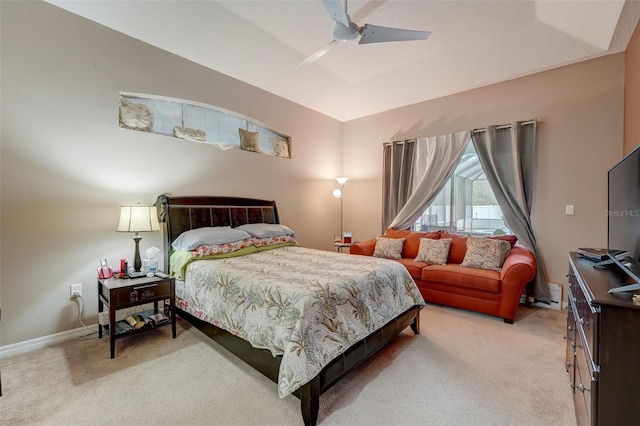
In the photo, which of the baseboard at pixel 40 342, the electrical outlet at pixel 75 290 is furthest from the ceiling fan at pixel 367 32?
the baseboard at pixel 40 342

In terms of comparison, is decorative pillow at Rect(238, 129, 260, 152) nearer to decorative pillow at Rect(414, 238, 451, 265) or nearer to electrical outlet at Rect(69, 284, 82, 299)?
electrical outlet at Rect(69, 284, 82, 299)

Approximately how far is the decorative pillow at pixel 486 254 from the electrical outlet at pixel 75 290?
424 cm

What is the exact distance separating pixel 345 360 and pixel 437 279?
204 centimetres

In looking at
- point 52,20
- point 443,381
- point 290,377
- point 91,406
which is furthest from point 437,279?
point 52,20

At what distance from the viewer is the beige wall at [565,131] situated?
3.16 m

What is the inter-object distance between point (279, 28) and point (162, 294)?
3.13 metres

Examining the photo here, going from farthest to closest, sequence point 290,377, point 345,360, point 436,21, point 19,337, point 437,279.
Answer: point 437,279
point 436,21
point 19,337
point 345,360
point 290,377

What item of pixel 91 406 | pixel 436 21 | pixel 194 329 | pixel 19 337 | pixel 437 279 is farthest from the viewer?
pixel 437 279

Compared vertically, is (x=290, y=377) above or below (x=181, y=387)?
above

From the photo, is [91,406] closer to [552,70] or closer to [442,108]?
[442,108]

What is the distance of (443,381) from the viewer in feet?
6.58

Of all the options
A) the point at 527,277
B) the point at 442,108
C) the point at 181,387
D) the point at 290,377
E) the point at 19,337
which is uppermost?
the point at 442,108

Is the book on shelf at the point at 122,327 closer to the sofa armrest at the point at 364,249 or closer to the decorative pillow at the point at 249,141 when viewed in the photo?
the decorative pillow at the point at 249,141

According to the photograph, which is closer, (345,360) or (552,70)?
(345,360)
